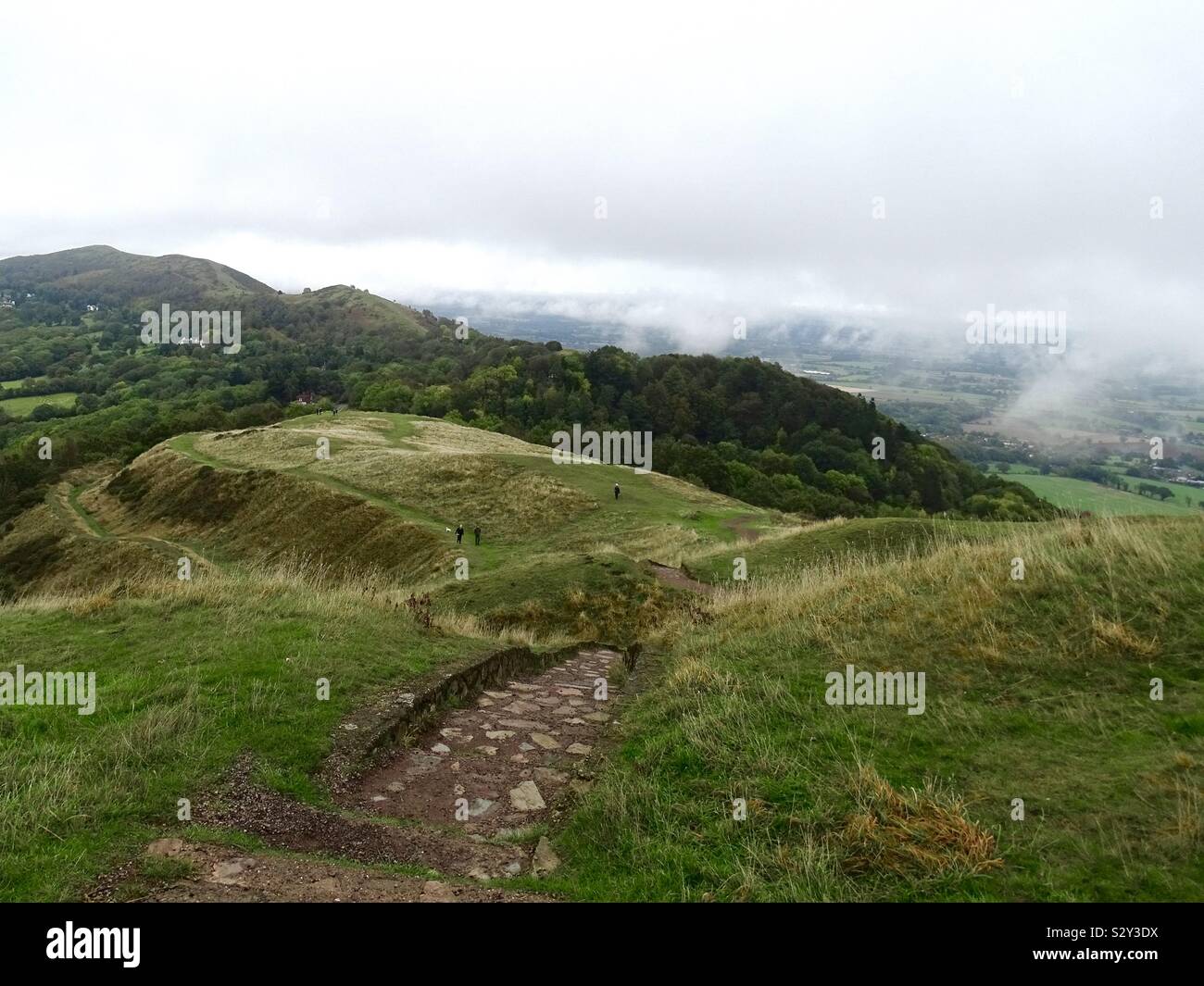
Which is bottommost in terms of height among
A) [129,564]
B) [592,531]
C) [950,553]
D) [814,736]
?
[129,564]

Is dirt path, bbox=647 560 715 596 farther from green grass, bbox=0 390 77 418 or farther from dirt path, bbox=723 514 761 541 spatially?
green grass, bbox=0 390 77 418

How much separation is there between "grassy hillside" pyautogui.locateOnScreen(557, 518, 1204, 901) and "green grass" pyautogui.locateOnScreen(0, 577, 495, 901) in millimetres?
3217

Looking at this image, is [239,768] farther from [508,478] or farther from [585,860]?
[508,478]

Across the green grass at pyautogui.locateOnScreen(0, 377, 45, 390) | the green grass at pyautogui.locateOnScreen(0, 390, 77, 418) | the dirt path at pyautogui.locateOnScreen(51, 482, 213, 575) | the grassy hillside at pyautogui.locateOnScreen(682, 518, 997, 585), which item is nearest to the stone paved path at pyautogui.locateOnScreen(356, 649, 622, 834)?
the grassy hillside at pyautogui.locateOnScreen(682, 518, 997, 585)

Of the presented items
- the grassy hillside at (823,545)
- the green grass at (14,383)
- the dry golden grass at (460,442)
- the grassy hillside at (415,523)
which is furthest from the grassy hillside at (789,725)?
the green grass at (14,383)

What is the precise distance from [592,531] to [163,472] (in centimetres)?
3812

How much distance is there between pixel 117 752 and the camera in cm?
597

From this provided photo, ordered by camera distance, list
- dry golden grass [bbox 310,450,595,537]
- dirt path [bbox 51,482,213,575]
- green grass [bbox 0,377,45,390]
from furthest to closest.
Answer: green grass [bbox 0,377,45,390], dry golden grass [bbox 310,450,595,537], dirt path [bbox 51,482,213,575]

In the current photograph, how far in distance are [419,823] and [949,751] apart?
14.7 feet

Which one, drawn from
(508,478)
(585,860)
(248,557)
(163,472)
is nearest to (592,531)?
Result: (508,478)

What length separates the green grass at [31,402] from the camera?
130500mm

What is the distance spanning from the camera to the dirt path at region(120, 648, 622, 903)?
440 cm
